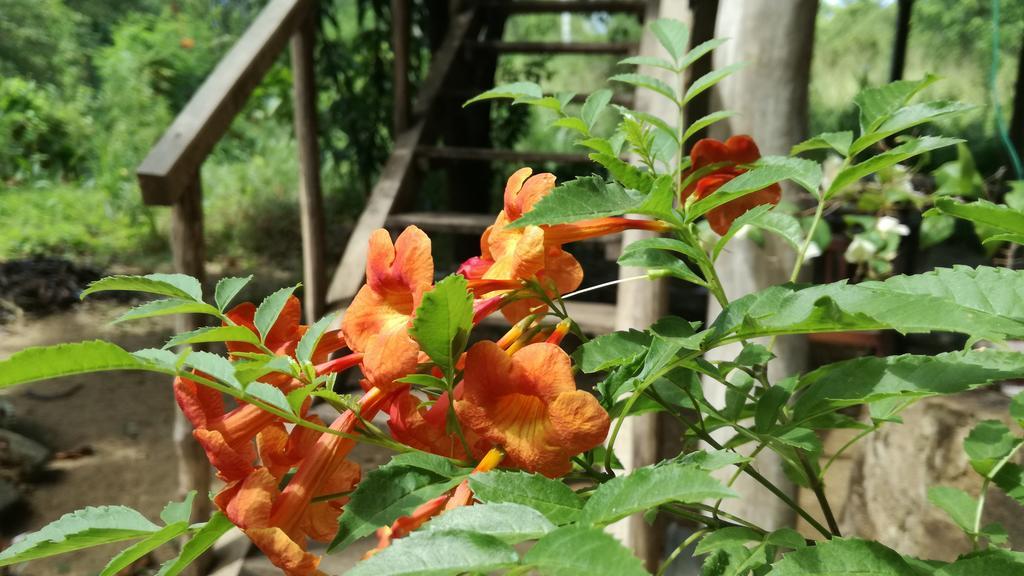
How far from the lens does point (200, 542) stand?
1.41 ft

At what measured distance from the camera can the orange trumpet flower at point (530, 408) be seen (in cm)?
41

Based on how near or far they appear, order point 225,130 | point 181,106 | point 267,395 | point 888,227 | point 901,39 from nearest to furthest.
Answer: point 267,395, point 225,130, point 888,227, point 901,39, point 181,106

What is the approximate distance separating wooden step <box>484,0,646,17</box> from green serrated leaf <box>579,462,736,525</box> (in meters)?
3.25

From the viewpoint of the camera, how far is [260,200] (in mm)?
6812

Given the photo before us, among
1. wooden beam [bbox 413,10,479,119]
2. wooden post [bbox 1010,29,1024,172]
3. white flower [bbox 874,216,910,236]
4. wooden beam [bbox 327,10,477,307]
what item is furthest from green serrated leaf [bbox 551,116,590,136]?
wooden post [bbox 1010,29,1024,172]

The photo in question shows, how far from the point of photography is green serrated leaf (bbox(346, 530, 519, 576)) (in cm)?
31

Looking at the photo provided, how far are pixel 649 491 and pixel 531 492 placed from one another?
0.23 feet

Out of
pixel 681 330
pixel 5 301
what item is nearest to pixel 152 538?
pixel 681 330

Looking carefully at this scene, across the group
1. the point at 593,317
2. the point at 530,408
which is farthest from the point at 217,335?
the point at 593,317

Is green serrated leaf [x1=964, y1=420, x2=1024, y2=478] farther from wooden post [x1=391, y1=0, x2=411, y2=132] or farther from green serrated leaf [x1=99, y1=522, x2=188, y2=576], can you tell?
wooden post [x1=391, y1=0, x2=411, y2=132]

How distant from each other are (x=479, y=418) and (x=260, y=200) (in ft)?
22.3

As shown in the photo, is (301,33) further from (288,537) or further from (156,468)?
(288,537)

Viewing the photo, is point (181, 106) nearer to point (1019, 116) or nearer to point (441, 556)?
point (1019, 116)

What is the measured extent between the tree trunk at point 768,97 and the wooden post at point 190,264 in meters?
1.35
